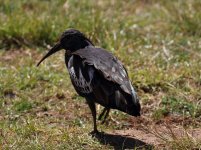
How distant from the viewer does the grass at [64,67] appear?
277 inches

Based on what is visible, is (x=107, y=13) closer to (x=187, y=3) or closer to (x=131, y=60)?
(x=187, y=3)

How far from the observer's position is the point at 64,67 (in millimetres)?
8797

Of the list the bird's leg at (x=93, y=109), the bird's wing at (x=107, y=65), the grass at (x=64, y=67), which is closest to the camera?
the bird's wing at (x=107, y=65)

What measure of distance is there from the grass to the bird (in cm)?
47

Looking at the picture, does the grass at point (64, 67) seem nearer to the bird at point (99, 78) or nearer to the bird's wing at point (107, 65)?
the bird at point (99, 78)

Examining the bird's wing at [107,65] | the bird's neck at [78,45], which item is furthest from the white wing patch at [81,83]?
the bird's neck at [78,45]

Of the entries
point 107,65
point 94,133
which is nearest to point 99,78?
point 107,65

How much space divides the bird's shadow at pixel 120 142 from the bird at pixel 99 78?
12cm

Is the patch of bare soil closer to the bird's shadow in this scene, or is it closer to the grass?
the bird's shadow

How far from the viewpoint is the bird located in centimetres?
618

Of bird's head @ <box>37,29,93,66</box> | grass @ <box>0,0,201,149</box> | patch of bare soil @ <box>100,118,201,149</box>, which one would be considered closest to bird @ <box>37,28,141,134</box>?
bird's head @ <box>37,29,93,66</box>

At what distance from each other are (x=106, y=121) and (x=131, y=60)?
1734 millimetres

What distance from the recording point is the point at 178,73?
8398 millimetres

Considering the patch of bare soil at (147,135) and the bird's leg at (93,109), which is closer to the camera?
the patch of bare soil at (147,135)
